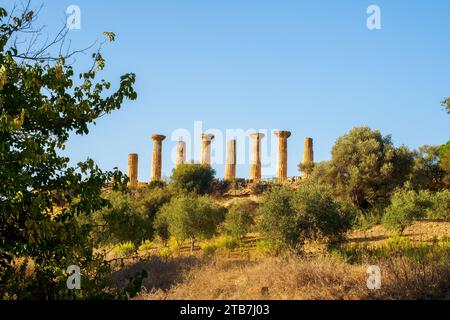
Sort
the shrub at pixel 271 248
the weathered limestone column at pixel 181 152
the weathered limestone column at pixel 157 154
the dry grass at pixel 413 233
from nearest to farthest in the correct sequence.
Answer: the shrub at pixel 271 248 → the dry grass at pixel 413 233 → the weathered limestone column at pixel 181 152 → the weathered limestone column at pixel 157 154

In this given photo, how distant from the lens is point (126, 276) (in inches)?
645

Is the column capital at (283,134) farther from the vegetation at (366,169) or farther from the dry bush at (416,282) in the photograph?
the dry bush at (416,282)

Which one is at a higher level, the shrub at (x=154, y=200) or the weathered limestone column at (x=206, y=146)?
the weathered limestone column at (x=206, y=146)

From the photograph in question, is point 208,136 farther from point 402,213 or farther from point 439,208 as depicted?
point 402,213

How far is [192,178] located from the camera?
5175cm

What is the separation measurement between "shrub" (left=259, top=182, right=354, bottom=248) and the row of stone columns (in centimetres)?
3037

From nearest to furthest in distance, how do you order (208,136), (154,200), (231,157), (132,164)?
(154,200) < (231,157) < (132,164) < (208,136)

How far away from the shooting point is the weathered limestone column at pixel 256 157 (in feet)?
184

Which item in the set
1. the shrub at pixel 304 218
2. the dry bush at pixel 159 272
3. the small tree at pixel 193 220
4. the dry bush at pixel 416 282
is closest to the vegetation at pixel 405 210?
the shrub at pixel 304 218

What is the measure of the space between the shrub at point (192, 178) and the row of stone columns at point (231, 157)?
2.41m

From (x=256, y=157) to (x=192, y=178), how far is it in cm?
861

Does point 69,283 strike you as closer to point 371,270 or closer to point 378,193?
point 371,270

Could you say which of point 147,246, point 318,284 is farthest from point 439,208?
point 318,284
